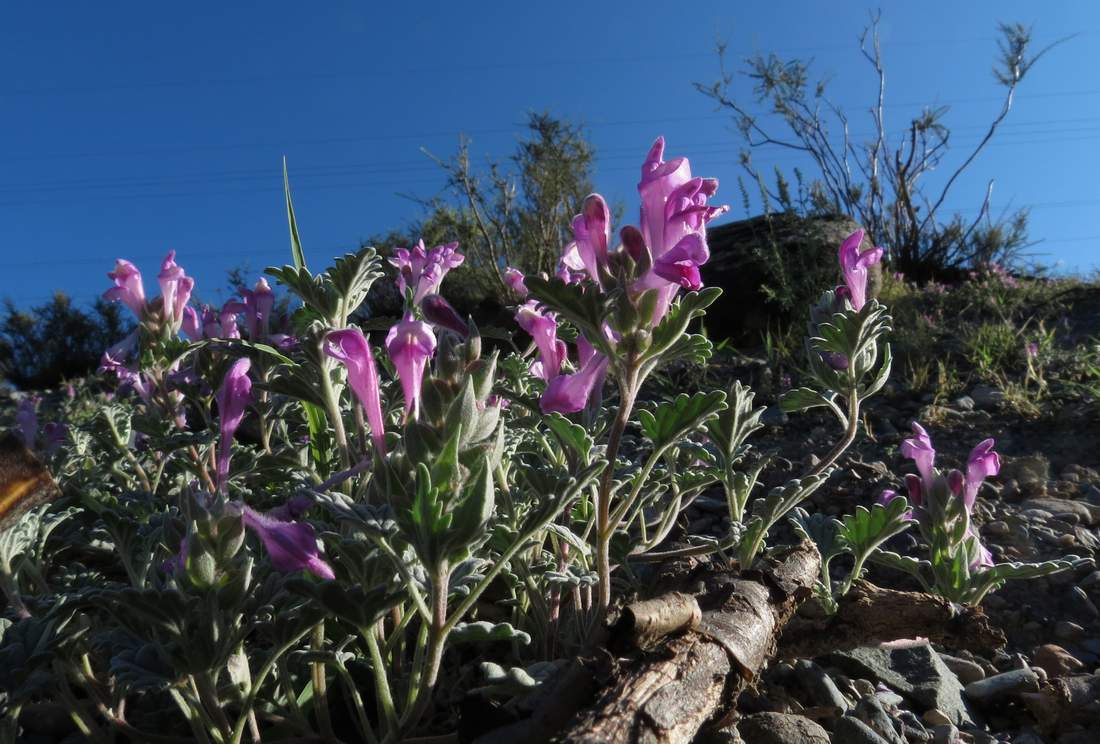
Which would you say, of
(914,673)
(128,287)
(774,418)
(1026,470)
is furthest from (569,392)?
(774,418)

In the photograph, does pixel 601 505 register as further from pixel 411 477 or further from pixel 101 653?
pixel 101 653

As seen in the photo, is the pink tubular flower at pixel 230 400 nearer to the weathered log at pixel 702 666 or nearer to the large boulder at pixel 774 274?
the weathered log at pixel 702 666

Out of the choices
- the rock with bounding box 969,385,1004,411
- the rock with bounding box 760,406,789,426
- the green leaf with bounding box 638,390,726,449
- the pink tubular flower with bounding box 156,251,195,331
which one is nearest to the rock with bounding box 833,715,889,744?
the green leaf with bounding box 638,390,726,449

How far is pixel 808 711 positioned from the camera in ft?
5.56

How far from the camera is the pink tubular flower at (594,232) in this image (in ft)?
4.30

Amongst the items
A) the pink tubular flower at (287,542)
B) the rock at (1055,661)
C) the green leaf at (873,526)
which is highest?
the pink tubular flower at (287,542)

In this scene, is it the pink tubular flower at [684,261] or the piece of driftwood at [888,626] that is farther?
the piece of driftwood at [888,626]

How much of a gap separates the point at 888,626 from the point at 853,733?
1.02ft

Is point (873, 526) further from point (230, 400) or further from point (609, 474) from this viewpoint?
point (230, 400)

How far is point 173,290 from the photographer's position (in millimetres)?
2480

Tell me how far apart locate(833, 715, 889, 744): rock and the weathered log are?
0.23 meters

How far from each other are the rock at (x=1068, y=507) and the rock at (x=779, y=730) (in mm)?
2020

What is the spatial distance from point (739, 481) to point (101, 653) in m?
1.51

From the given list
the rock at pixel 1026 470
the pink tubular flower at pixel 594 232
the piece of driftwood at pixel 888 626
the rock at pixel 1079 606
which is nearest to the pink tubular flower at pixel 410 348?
the pink tubular flower at pixel 594 232
